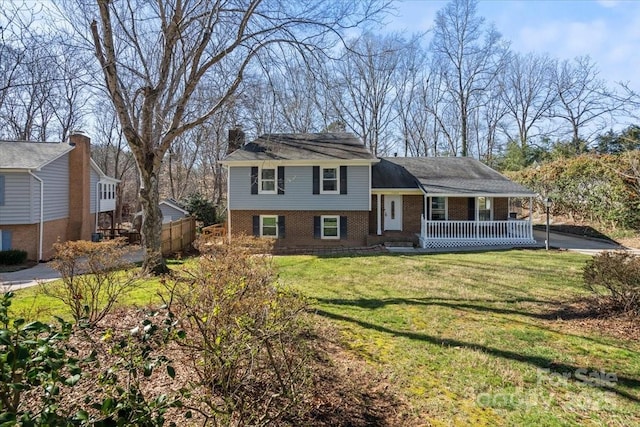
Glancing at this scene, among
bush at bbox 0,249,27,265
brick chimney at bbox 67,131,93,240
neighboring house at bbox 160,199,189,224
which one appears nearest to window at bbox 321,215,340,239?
neighboring house at bbox 160,199,189,224

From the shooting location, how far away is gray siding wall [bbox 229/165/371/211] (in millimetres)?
17109

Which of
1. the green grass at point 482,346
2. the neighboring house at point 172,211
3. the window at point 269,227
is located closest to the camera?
the green grass at point 482,346

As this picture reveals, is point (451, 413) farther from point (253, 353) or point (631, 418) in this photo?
point (253, 353)

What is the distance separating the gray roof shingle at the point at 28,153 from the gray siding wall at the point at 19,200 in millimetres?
519

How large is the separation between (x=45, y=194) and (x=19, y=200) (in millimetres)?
1054

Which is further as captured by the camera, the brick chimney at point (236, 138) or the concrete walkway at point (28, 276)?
the brick chimney at point (236, 138)

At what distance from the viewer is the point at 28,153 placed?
16125 mm

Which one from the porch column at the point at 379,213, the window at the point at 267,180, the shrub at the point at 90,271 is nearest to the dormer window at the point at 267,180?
the window at the point at 267,180

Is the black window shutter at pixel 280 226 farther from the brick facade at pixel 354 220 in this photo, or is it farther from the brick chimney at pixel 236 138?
the brick chimney at pixel 236 138

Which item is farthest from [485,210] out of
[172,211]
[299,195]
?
[172,211]

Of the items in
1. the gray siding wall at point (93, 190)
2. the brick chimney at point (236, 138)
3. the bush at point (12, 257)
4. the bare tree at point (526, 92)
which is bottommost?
the bush at point (12, 257)

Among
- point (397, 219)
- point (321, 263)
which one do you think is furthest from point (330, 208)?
point (321, 263)

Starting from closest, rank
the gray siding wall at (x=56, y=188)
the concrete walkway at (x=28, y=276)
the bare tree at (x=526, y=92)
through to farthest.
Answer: the concrete walkway at (x=28, y=276)
the gray siding wall at (x=56, y=188)
the bare tree at (x=526, y=92)

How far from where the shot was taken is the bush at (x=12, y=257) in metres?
13.7
